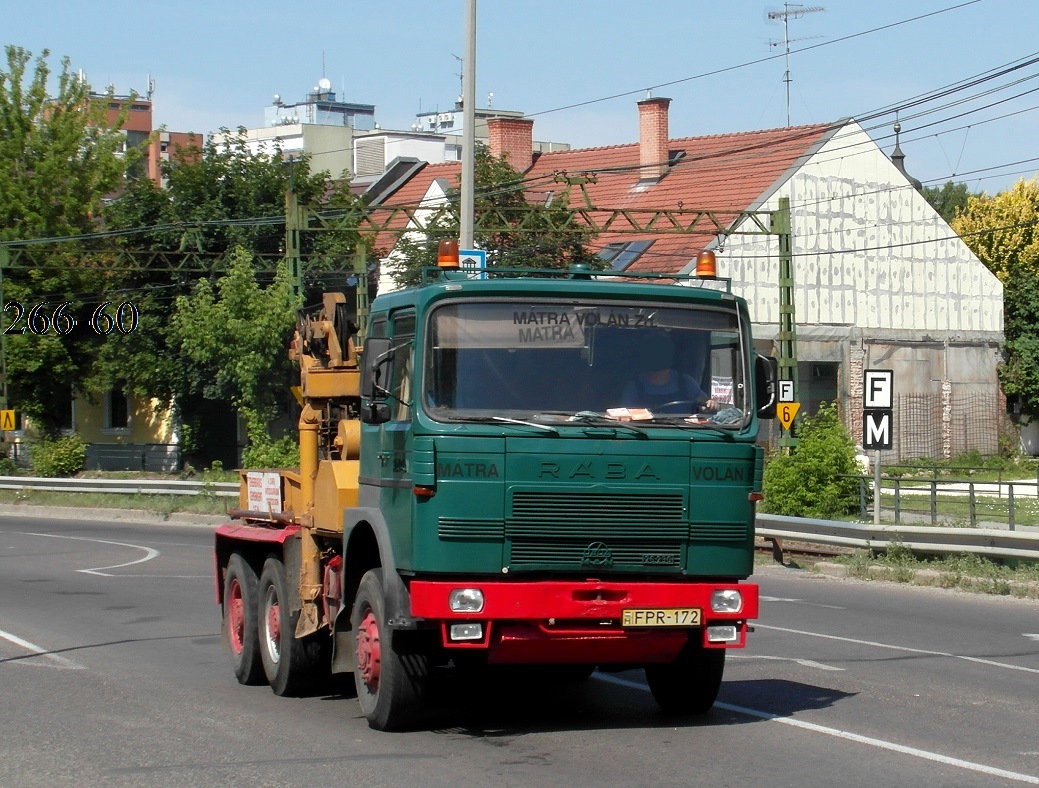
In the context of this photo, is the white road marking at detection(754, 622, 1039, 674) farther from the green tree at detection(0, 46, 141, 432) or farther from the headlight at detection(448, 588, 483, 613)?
the green tree at detection(0, 46, 141, 432)

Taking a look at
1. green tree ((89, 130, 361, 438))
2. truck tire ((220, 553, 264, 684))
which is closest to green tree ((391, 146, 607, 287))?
green tree ((89, 130, 361, 438))

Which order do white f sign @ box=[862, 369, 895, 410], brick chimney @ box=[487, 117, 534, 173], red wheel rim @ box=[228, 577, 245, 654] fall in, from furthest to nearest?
brick chimney @ box=[487, 117, 534, 173], white f sign @ box=[862, 369, 895, 410], red wheel rim @ box=[228, 577, 245, 654]

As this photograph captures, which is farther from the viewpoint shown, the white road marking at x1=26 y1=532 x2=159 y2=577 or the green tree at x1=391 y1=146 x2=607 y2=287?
the green tree at x1=391 y1=146 x2=607 y2=287

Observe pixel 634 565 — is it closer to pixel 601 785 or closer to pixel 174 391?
pixel 601 785

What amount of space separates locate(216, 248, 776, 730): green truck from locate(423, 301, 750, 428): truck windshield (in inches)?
0.4

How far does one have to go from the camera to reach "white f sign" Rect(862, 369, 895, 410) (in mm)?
21388

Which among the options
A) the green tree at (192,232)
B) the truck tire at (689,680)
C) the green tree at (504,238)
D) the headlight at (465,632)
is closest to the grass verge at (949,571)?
the truck tire at (689,680)

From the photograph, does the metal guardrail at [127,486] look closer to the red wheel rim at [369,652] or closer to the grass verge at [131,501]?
the grass verge at [131,501]

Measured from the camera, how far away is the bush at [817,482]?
25.5m

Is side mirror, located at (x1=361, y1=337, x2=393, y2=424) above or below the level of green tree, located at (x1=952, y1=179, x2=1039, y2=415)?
below

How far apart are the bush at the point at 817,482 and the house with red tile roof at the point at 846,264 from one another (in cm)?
1596

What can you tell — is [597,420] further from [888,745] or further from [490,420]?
[888,745]

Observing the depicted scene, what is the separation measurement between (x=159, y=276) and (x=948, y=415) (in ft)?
83.6

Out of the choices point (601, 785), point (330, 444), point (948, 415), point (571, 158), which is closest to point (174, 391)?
point (571, 158)
